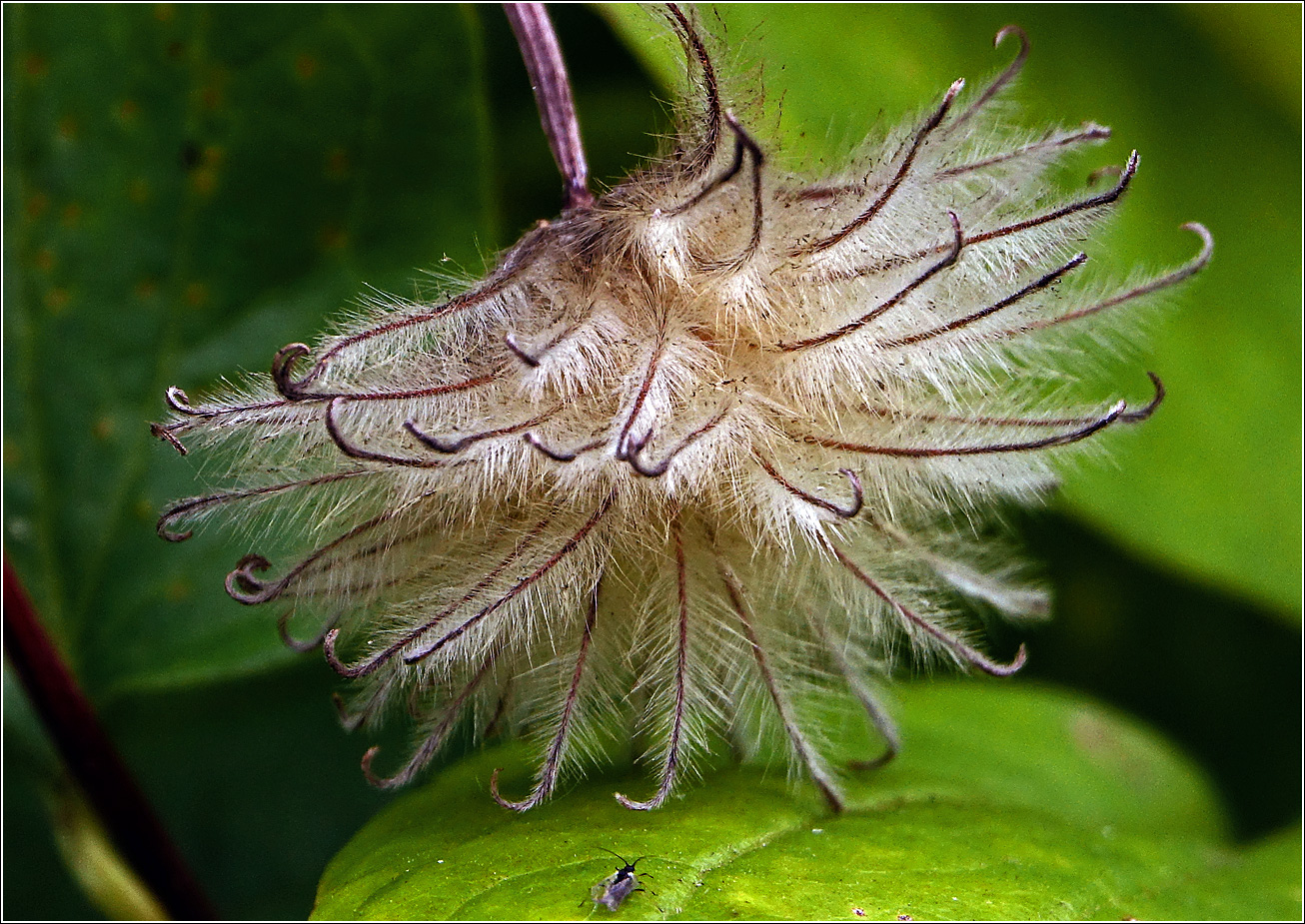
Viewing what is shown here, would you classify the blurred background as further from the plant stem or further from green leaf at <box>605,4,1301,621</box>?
the plant stem

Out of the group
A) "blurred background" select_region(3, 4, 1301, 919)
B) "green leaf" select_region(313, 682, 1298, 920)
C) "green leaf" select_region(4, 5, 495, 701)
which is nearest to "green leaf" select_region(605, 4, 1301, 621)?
"blurred background" select_region(3, 4, 1301, 919)

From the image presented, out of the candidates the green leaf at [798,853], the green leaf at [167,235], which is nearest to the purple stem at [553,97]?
the green leaf at [167,235]

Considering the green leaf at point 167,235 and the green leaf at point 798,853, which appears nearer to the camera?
the green leaf at point 798,853

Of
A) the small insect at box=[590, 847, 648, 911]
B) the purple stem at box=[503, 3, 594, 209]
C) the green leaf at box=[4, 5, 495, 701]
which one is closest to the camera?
the small insect at box=[590, 847, 648, 911]

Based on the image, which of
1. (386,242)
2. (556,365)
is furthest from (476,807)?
(386,242)

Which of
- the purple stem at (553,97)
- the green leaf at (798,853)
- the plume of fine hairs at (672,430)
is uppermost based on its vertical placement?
the purple stem at (553,97)

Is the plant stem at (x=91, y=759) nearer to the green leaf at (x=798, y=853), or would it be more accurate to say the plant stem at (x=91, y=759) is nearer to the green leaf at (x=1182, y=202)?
the green leaf at (x=798, y=853)
